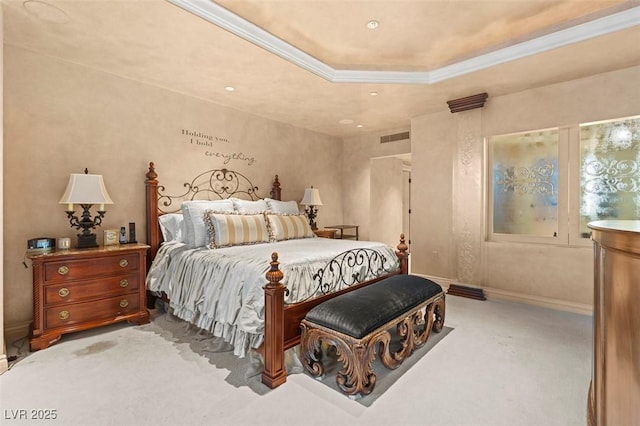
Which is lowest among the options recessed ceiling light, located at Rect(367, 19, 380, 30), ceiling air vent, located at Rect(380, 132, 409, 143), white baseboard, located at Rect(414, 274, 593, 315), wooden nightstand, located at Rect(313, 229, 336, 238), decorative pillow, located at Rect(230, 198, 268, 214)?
white baseboard, located at Rect(414, 274, 593, 315)

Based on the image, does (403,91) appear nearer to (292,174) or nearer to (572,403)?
(292,174)

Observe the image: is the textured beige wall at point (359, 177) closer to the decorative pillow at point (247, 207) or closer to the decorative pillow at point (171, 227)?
the decorative pillow at point (247, 207)

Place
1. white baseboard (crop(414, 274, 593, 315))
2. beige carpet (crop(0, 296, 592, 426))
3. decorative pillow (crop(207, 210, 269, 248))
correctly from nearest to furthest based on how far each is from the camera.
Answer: beige carpet (crop(0, 296, 592, 426)) < decorative pillow (crop(207, 210, 269, 248)) < white baseboard (crop(414, 274, 593, 315))

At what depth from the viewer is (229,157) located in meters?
4.29

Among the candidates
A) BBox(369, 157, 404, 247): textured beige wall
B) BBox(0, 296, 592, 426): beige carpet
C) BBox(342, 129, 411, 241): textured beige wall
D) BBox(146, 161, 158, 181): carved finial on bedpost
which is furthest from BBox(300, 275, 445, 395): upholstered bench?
BBox(369, 157, 404, 247): textured beige wall

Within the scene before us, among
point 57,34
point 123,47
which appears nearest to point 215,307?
point 123,47

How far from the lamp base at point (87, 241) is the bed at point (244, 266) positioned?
0.59 m

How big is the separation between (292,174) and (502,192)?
311 centimetres

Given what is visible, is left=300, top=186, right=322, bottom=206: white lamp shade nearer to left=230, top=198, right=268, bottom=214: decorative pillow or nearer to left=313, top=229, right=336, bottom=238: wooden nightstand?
left=313, top=229, right=336, bottom=238: wooden nightstand

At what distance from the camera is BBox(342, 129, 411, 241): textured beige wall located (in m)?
5.76

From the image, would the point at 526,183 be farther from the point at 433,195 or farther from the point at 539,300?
the point at 539,300

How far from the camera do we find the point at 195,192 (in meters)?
3.94

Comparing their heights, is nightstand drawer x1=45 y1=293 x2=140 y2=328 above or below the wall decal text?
below

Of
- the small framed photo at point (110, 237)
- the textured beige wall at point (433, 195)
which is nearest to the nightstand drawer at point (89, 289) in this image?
the small framed photo at point (110, 237)
